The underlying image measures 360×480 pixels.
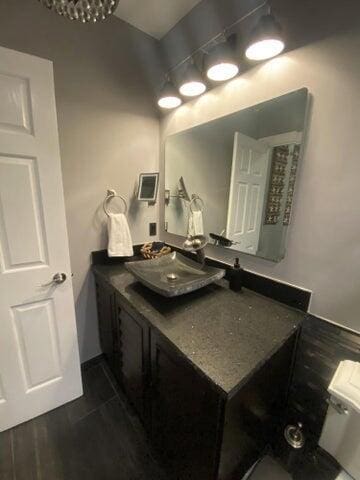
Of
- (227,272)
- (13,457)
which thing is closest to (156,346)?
(227,272)

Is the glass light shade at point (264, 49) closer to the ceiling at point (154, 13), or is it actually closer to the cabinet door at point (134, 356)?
the ceiling at point (154, 13)

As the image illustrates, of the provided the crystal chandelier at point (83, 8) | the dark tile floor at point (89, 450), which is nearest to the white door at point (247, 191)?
the crystal chandelier at point (83, 8)

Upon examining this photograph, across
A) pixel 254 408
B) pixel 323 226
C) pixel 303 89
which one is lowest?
pixel 254 408

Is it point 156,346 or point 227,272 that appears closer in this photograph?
point 156,346

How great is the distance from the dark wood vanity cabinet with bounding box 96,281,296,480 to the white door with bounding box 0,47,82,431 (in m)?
0.38

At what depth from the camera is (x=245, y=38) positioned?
3.45ft

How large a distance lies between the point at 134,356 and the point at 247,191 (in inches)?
44.2

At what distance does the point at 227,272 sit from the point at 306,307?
1.51ft

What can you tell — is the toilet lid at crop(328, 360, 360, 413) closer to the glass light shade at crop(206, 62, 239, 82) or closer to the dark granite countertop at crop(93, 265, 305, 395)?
the dark granite countertop at crop(93, 265, 305, 395)

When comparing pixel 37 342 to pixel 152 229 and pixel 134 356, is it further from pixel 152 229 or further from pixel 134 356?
pixel 152 229

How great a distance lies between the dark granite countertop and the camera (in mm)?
678

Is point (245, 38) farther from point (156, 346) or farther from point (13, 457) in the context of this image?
point (13, 457)

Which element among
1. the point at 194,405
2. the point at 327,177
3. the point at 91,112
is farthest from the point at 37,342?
the point at 327,177

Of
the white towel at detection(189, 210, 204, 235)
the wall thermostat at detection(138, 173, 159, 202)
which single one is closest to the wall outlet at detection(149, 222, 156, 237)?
the wall thermostat at detection(138, 173, 159, 202)
